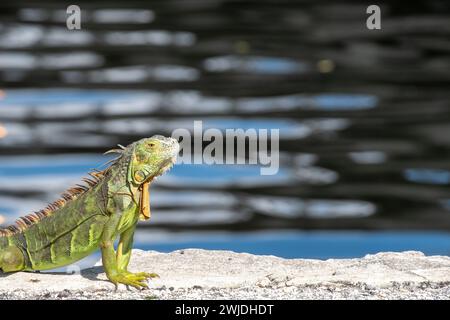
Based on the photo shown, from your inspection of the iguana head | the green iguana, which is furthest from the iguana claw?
the iguana head

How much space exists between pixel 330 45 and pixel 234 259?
44.0 feet

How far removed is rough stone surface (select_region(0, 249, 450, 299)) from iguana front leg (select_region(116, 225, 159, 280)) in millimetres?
88

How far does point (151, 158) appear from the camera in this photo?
24.2 ft

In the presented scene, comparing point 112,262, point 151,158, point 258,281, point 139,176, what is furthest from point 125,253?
point 258,281

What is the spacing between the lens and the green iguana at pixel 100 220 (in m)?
7.39

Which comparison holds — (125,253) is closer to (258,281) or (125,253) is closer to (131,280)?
(131,280)

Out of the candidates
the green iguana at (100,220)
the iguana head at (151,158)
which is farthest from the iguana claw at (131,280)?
the iguana head at (151,158)

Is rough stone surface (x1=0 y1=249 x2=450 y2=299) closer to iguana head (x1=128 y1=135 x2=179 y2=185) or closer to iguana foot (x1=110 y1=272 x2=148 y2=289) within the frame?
iguana foot (x1=110 y1=272 x2=148 y2=289)

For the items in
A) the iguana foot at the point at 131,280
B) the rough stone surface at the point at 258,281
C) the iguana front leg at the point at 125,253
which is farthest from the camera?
the iguana front leg at the point at 125,253

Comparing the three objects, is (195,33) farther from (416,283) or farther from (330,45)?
(416,283)

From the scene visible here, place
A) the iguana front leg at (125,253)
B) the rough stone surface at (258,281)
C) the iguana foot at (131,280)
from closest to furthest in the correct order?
the rough stone surface at (258,281), the iguana foot at (131,280), the iguana front leg at (125,253)

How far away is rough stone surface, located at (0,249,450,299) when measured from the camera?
23.5 feet

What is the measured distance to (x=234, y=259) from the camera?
8141 millimetres

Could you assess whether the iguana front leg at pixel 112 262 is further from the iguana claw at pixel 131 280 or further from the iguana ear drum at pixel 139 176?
the iguana ear drum at pixel 139 176
